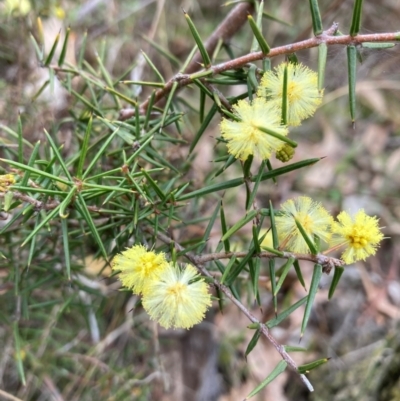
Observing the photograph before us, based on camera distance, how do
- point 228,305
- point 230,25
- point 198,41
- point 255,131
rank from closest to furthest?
point 255,131, point 198,41, point 230,25, point 228,305

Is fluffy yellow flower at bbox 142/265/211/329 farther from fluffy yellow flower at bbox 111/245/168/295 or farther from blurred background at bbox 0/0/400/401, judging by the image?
blurred background at bbox 0/0/400/401

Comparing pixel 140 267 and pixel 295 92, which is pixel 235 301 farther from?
pixel 295 92

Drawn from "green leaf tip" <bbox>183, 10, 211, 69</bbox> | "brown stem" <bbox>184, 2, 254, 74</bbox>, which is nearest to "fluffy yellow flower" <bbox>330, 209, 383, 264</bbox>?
"green leaf tip" <bbox>183, 10, 211, 69</bbox>

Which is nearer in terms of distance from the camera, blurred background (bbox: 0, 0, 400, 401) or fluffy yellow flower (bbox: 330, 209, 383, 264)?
fluffy yellow flower (bbox: 330, 209, 383, 264)

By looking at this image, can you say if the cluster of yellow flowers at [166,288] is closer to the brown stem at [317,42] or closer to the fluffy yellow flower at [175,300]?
the fluffy yellow flower at [175,300]

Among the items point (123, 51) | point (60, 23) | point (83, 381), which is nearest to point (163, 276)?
point (83, 381)

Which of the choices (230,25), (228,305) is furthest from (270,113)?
(228,305)

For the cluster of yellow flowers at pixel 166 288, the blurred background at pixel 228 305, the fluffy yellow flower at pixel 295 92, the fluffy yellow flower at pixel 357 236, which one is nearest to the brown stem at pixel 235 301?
the cluster of yellow flowers at pixel 166 288
